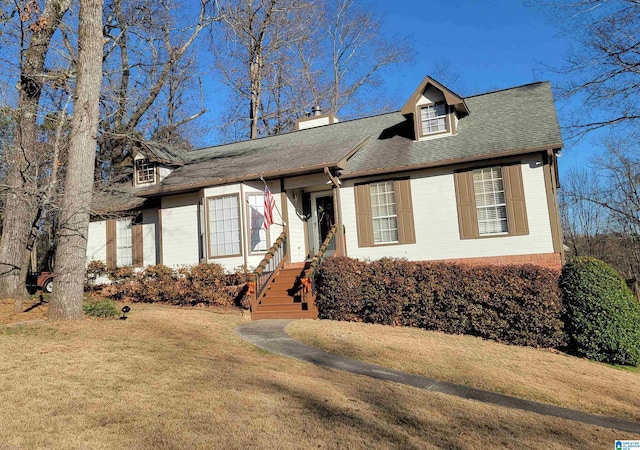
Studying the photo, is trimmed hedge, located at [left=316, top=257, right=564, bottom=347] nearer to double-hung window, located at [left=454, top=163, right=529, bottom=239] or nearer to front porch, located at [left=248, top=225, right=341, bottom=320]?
front porch, located at [left=248, top=225, right=341, bottom=320]

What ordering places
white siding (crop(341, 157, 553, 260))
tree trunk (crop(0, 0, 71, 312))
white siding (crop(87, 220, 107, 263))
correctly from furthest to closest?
white siding (crop(87, 220, 107, 263)), white siding (crop(341, 157, 553, 260)), tree trunk (crop(0, 0, 71, 312))

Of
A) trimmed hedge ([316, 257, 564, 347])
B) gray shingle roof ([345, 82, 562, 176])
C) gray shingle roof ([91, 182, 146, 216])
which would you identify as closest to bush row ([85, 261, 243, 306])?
gray shingle roof ([91, 182, 146, 216])

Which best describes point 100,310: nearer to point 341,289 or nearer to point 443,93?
point 341,289

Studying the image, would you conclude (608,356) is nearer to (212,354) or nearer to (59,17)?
(212,354)

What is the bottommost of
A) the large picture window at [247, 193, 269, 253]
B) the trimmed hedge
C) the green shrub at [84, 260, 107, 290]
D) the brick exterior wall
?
the trimmed hedge

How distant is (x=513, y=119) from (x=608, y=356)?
25.5 feet

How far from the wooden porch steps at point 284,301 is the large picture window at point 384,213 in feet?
8.53

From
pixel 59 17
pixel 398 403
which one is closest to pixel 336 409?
pixel 398 403

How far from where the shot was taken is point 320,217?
624 inches

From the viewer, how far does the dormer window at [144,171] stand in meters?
17.4

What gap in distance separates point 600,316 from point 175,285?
37.2ft

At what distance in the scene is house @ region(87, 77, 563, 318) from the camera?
12453 millimetres

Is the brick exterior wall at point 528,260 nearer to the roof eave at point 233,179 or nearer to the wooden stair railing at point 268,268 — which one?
the roof eave at point 233,179

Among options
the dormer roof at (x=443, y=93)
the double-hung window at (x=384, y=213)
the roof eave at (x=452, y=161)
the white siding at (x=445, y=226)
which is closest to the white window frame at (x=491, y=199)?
the white siding at (x=445, y=226)
